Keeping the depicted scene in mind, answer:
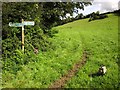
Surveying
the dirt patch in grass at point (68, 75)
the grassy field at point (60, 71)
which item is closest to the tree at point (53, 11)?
the grassy field at point (60, 71)

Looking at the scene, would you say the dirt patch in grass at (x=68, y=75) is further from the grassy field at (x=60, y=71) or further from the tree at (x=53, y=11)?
the tree at (x=53, y=11)

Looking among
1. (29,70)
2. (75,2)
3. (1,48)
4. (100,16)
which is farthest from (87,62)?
(100,16)

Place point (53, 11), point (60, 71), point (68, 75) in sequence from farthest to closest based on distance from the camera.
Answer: point (53, 11) < point (60, 71) < point (68, 75)

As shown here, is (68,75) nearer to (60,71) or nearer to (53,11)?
(60,71)

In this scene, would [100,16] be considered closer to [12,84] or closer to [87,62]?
[87,62]

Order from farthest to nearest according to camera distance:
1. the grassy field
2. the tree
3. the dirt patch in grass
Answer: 1. the tree
2. the dirt patch in grass
3. the grassy field

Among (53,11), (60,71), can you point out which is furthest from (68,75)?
(53,11)

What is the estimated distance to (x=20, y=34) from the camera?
18922 millimetres

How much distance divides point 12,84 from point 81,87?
11.5 ft

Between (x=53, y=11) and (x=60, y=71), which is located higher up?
(x=53, y=11)

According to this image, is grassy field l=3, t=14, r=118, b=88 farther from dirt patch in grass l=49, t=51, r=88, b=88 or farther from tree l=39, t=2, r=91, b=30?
tree l=39, t=2, r=91, b=30

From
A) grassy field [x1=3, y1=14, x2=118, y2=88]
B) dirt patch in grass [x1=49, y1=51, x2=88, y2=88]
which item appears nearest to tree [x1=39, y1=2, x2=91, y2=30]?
grassy field [x1=3, y1=14, x2=118, y2=88]

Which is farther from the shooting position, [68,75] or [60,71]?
[60,71]

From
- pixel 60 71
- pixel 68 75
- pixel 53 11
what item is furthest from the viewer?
pixel 53 11
